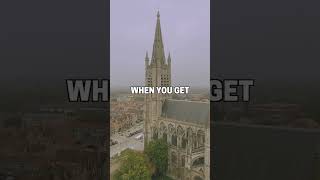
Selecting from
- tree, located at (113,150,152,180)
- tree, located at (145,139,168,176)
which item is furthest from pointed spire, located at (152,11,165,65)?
tree, located at (113,150,152,180)

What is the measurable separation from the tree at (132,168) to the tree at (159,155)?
6 cm

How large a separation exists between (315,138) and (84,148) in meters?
1.59

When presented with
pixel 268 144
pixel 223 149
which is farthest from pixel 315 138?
pixel 223 149

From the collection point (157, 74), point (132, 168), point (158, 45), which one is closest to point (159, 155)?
point (132, 168)

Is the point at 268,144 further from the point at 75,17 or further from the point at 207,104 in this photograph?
the point at 75,17

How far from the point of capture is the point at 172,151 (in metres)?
2.46

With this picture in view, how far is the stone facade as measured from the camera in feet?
7.59

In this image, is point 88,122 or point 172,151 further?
point 172,151

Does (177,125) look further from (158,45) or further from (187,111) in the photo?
(158,45)

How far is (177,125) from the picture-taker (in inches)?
97.0

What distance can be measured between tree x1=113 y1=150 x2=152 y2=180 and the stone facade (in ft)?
0.56

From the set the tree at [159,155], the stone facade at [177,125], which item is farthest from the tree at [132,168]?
the stone facade at [177,125]

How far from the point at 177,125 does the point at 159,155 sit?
258 mm

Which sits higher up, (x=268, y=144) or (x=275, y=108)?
(x=275, y=108)
